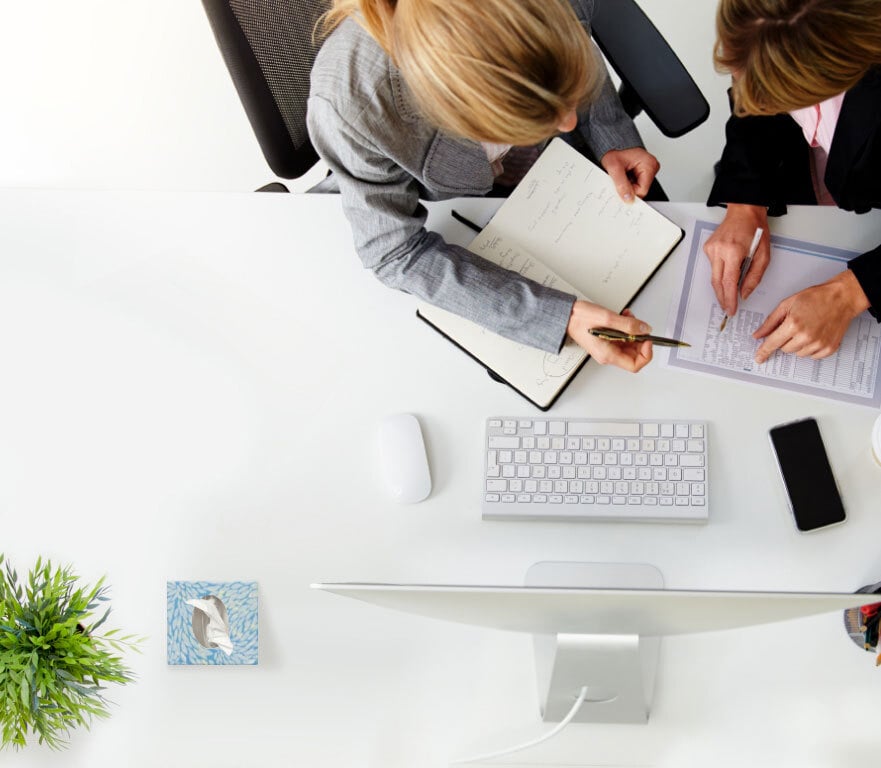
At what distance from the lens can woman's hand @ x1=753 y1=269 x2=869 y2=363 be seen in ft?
3.38

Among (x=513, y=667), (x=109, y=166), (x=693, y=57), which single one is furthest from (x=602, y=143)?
(x=109, y=166)

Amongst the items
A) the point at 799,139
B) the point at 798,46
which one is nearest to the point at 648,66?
the point at 799,139

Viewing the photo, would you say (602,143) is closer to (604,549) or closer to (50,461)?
(604,549)

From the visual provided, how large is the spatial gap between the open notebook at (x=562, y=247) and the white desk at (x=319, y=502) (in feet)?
0.12

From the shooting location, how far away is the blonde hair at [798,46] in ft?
2.59

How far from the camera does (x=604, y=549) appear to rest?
3.44 feet

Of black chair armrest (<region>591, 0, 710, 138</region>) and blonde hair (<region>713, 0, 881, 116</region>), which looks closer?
blonde hair (<region>713, 0, 881, 116</region>)

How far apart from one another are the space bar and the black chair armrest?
45cm

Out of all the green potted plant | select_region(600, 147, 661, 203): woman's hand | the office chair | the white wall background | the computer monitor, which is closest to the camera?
the computer monitor

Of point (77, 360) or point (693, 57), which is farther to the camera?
point (693, 57)

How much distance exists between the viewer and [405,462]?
3.48 ft

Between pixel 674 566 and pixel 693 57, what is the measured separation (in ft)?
4.55

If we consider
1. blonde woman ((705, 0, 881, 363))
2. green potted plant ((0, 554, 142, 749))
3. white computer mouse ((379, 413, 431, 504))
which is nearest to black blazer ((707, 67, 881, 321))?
blonde woman ((705, 0, 881, 363))

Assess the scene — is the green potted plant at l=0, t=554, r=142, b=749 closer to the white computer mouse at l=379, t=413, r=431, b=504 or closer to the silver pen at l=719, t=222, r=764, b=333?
the white computer mouse at l=379, t=413, r=431, b=504
